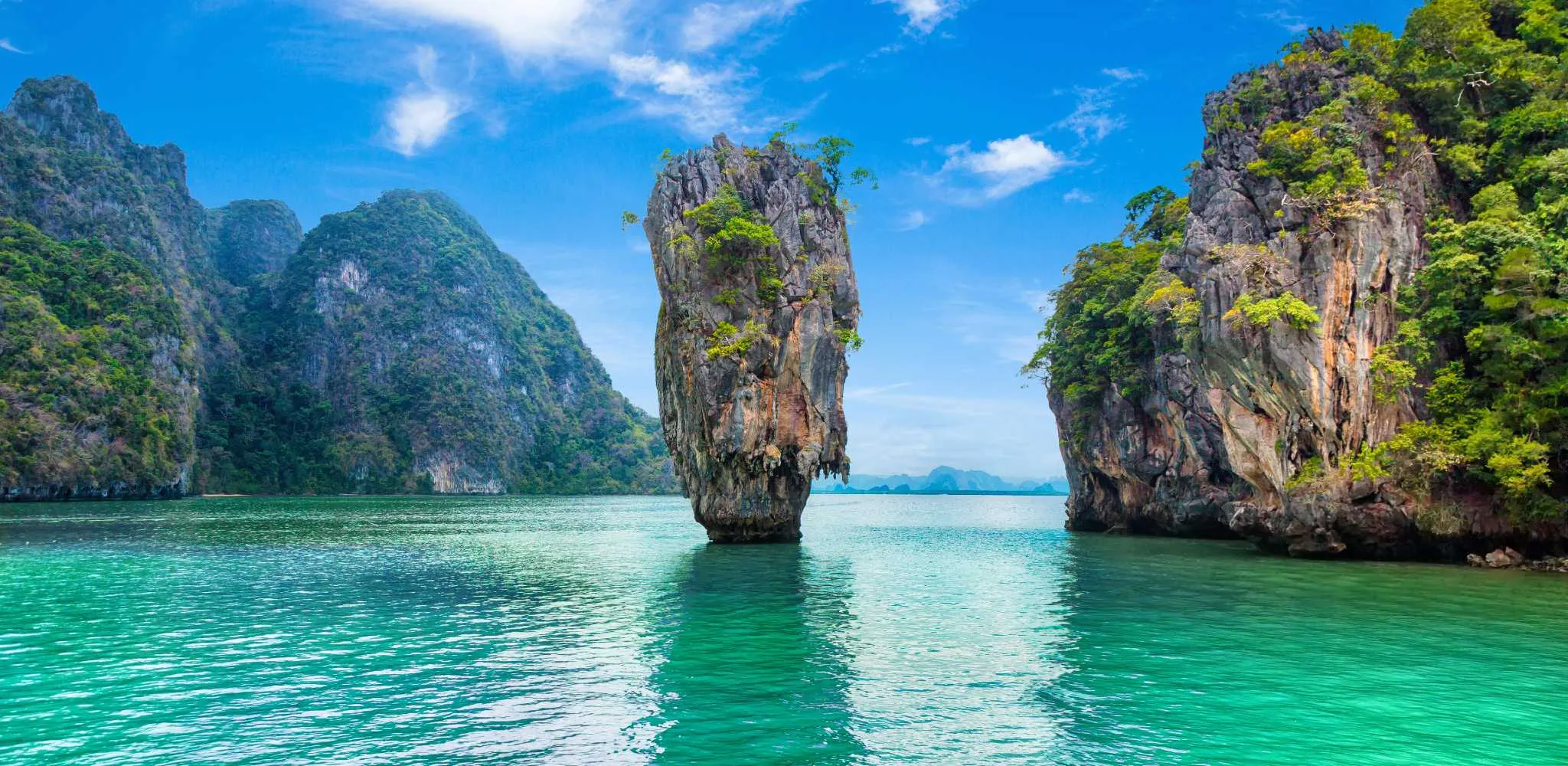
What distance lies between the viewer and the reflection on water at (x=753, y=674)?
33.0ft

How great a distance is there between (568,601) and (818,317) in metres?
18.5

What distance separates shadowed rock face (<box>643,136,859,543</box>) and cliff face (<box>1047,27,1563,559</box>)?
14.2 meters

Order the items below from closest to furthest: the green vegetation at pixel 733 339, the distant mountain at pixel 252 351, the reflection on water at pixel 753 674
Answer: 1. the reflection on water at pixel 753 674
2. the green vegetation at pixel 733 339
3. the distant mountain at pixel 252 351

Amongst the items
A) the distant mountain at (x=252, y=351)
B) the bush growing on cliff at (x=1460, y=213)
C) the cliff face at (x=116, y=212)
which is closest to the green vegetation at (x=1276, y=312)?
the bush growing on cliff at (x=1460, y=213)

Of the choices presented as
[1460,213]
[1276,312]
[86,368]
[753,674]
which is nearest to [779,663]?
[753,674]

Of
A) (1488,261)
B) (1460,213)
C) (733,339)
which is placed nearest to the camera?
(1488,261)

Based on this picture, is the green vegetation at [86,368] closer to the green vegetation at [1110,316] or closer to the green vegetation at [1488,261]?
the green vegetation at [1110,316]

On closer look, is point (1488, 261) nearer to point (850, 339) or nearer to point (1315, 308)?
point (1315, 308)

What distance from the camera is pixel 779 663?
14219mm

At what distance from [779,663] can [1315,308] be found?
2410cm

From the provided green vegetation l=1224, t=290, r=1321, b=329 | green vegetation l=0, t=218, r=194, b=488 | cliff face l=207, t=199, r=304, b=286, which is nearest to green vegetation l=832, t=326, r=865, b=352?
green vegetation l=1224, t=290, r=1321, b=329

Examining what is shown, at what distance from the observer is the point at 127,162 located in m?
138

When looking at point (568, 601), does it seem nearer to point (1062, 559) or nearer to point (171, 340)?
point (1062, 559)

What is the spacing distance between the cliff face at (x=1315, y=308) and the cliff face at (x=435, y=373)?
13225cm
